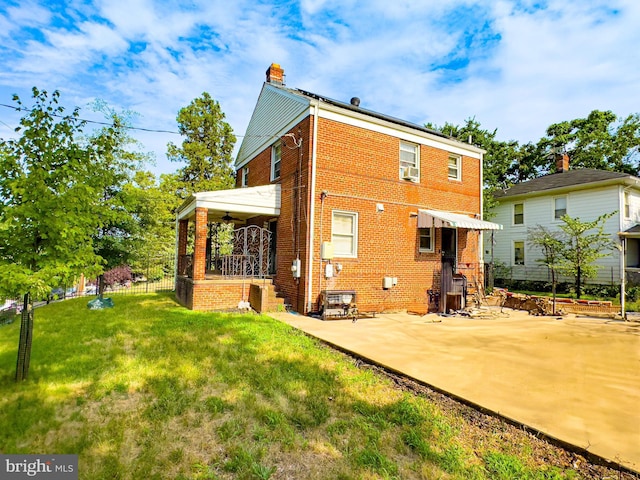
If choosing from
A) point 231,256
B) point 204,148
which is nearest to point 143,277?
point 204,148

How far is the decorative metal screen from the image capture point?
11.0 m

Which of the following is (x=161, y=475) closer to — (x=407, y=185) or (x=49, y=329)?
(x=49, y=329)

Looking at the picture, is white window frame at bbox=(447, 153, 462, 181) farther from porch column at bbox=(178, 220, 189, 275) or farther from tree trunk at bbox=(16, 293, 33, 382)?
tree trunk at bbox=(16, 293, 33, 382)

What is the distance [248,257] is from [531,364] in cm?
853

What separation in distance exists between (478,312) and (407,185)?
4.92m

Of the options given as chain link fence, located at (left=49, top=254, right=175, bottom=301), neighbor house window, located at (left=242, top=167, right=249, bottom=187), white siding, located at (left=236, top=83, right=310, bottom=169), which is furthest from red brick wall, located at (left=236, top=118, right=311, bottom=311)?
chain link fence, located at (left=49, top=254, right=175, bottom=301)

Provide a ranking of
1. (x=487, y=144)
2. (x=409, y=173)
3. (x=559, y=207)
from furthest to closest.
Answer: (x=487, y=144) < (x=559, y=207) < (x=409, y=173)

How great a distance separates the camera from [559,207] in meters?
19.4

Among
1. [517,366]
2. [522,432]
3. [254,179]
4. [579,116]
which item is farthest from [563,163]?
[522,432]

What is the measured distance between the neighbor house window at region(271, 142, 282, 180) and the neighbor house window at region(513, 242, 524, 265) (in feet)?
56.2

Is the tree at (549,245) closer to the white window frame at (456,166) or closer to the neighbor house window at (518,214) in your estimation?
the neighbor house window at (518,214)

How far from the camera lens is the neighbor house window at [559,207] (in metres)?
19.2

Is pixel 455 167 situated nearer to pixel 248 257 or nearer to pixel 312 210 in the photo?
pixel 312 210

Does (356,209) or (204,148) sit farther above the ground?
(204,148)
